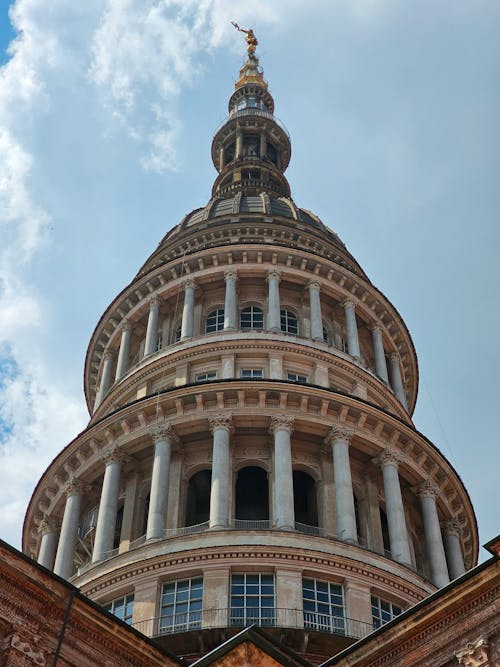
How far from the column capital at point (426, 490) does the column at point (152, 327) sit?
1256cm

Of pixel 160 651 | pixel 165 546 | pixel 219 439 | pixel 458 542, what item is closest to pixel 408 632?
pixel 160 651

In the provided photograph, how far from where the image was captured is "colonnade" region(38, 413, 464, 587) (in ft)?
115

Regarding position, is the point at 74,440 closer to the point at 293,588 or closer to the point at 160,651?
the point at 293,588

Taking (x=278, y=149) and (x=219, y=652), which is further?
(x=278, y=149)

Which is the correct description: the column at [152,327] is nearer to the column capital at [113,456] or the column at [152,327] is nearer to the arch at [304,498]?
the column capital at [113,456]

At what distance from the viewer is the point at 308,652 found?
30656 millimetres

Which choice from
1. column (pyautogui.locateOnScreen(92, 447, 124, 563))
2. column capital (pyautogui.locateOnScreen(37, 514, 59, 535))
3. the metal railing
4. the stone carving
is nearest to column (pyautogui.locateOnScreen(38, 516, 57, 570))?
column capital (pyautogui.locateOnScreen(37, 514, 59, 535))

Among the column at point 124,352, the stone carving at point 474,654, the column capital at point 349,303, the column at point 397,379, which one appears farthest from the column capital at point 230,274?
the stone carving at point 474,654

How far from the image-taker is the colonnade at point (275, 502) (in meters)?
35.2

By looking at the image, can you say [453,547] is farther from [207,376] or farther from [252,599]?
[207,376]

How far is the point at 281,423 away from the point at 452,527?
27.2 feet

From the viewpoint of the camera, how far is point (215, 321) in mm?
45938

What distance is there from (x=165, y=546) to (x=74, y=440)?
840cm

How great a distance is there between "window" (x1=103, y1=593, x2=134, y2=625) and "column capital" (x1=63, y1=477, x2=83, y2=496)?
735cm
